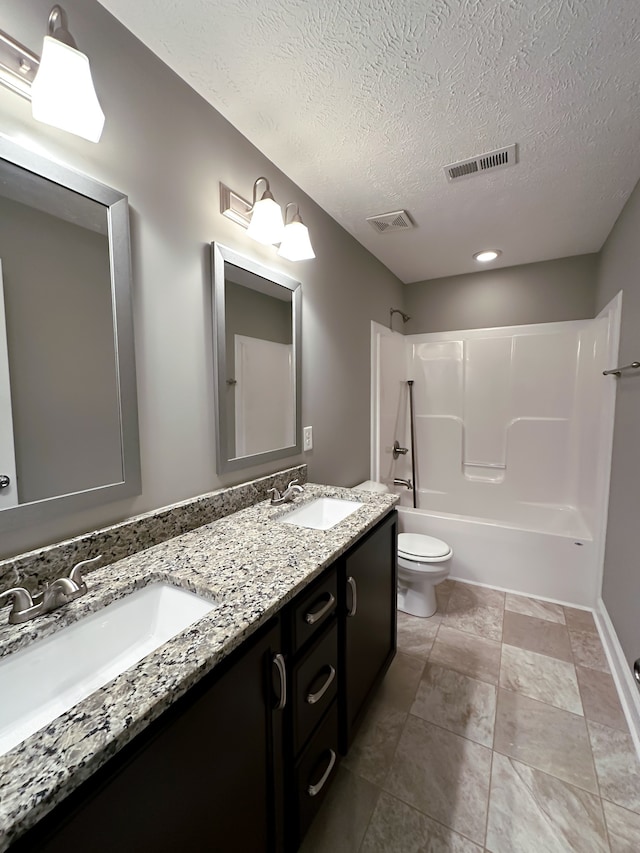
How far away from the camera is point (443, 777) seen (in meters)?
1.29

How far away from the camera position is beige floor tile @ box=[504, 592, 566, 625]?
220 cm

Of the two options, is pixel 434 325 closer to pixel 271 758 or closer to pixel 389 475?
pixel 389 475

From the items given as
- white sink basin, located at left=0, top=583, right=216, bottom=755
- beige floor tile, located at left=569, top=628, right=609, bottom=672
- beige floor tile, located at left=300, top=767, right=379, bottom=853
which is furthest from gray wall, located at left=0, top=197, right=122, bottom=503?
beige floor tile, located at left=569, top=628, right=609, bottom=672

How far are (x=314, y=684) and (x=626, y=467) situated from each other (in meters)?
1.85

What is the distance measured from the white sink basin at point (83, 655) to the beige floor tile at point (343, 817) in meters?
0.90

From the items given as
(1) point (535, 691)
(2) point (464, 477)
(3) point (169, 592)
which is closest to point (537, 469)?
(2) point (464, 477)

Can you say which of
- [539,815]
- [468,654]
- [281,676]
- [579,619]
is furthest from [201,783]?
[579,619]

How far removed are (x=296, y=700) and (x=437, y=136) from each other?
205cm

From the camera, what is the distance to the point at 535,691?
165 centimetres

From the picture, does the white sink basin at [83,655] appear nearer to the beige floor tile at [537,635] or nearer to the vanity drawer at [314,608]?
the vanity drawer at [314,608]

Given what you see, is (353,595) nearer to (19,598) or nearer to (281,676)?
(281,676)

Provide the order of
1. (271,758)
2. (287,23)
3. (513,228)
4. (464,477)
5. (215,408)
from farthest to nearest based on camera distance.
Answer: (464,477) → (513,228) → (215,408) → (287,23) → (271,758)

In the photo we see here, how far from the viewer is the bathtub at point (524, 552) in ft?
7.48

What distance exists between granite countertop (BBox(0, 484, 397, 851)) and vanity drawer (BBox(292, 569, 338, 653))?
69 mm
